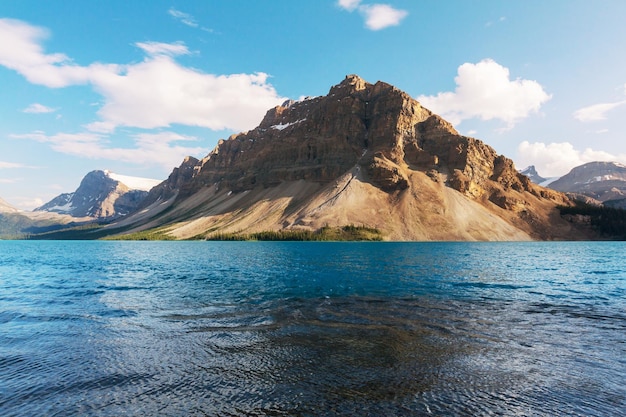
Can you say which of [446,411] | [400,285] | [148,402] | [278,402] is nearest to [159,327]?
[148,402]

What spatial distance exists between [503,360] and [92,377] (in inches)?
769

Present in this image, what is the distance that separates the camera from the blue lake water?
44.5 feet

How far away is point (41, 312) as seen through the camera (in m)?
30.3

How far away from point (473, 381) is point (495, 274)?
44391 millimetres

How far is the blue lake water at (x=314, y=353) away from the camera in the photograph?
13578 millimetres

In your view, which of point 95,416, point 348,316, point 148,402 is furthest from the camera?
point 348,316

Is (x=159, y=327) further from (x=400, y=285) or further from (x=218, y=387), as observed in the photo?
(x=400, y=285)

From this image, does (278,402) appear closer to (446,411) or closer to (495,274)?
(446,411)

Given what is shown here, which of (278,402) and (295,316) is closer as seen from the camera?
(278,402)

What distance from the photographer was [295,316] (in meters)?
27.6

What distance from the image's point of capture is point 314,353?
19.0 meters

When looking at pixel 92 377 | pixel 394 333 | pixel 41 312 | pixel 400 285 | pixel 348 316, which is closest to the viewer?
pixel 92 377

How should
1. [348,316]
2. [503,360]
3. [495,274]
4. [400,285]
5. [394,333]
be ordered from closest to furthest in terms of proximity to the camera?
[503,360], [394,333], [348,316], [400,285], [495,274]

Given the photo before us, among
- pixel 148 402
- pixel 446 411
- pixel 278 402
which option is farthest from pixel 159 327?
pixel 446 411
